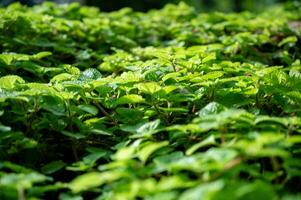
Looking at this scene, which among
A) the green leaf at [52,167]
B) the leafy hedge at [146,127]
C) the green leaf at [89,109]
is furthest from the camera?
the green leaf at [89,109]

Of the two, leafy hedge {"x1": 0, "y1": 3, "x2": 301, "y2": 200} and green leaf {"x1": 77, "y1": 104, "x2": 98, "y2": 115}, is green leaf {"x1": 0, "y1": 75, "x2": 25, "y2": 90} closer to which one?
leafy hedge {"x1": 0, "y1": 3, "x2": 301, "y2": 200}

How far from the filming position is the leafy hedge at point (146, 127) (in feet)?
3.49

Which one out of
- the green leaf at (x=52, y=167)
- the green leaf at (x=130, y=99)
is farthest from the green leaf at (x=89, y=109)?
the green leaf at (x=52, y=167)

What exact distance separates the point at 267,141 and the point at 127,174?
382 millimetres

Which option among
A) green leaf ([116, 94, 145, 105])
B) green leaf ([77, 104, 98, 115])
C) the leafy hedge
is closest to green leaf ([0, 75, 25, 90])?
the leafy hedge

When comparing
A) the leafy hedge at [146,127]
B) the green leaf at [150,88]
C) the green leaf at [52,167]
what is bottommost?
the green leaf at [52,167]

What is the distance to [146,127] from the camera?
56.1 inches

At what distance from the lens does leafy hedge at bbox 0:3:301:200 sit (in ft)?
3.49

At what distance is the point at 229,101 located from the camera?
1660 millimetres

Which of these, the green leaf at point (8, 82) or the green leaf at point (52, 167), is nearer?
the green leaf at point (52, 167)

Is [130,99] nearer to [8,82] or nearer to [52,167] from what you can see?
[52,167]

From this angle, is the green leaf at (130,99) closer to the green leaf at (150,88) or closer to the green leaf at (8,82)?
the green leaf at (150,88)

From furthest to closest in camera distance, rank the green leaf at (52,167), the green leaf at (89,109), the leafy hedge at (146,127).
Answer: the green leaf at (89,109) → the green leaf at (52,167) → the leafy hedge at (146,127)

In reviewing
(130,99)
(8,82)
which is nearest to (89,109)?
(130,99)
